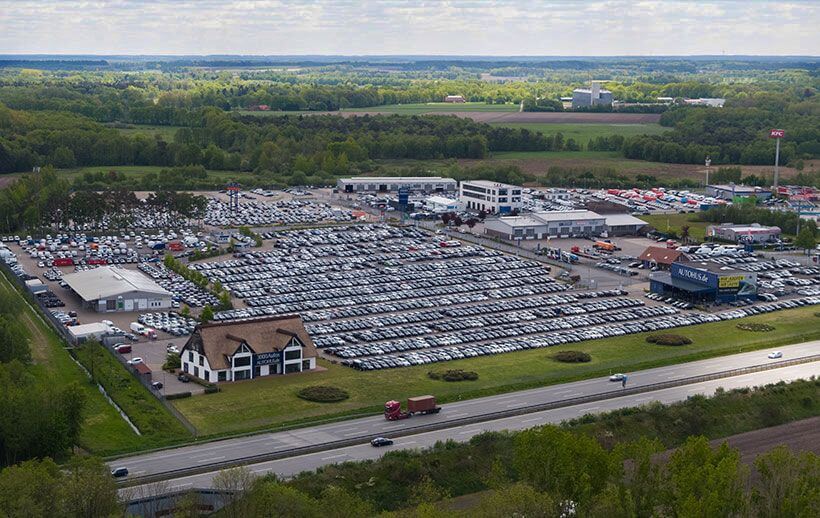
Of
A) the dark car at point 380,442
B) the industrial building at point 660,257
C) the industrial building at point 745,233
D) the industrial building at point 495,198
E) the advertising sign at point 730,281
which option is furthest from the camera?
the industrial building at point 495,198

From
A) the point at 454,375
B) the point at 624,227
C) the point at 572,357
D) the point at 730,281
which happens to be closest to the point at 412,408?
the point at 454,375

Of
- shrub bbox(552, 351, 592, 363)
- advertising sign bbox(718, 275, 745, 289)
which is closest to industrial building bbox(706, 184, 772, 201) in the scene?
advertising sign bbox(718, 275, 745, 289)

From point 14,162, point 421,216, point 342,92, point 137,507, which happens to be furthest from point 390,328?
point 342,92

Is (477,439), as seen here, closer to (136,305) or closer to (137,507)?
(137,507)

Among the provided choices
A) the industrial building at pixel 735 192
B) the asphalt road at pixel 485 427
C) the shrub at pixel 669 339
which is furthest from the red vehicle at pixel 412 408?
the industrial building at pixel 735 192

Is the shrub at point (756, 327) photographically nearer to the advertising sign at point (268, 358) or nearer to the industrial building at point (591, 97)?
the advertising sign at point (268, 358)

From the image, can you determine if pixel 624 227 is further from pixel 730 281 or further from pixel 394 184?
pixel 394 184

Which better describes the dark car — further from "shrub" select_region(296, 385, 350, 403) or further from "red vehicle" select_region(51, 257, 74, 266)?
"red vehicle" select_region(51, 257, 74, 266)
